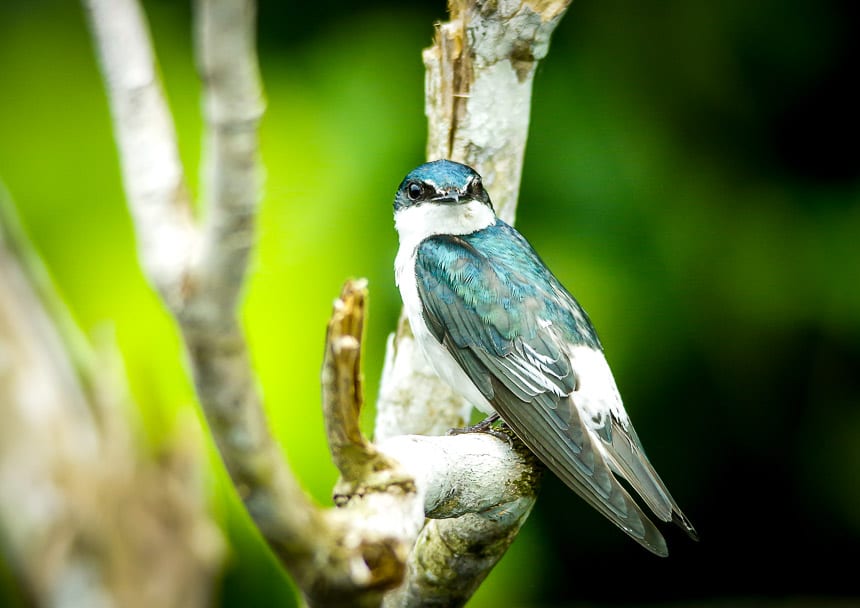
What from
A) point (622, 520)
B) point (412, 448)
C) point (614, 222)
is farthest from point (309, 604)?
point (614, 222)

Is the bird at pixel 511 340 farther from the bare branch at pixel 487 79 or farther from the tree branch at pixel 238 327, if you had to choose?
the tree branch at pixel 238 327

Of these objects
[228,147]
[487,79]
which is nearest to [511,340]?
[487,79]

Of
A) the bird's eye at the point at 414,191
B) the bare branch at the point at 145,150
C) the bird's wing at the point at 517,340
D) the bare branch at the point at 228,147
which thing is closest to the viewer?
the bare branch at the point at 228,147

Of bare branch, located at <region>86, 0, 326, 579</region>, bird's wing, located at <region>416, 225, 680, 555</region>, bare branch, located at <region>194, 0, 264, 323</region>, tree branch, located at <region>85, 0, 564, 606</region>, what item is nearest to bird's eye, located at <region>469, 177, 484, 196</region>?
bird's wing, located at <region>416, 225, 680, 555</region>

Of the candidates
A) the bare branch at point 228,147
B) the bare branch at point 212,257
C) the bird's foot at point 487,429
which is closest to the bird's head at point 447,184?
the bird's foot at point 487,429

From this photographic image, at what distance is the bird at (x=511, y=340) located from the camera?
2.11 meters

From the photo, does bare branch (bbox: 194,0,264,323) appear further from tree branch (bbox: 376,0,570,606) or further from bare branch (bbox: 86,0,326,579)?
tree branch (bbox: 376,0,570,606)

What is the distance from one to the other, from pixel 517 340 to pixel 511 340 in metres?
0.01

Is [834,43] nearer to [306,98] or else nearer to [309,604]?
[306,98]

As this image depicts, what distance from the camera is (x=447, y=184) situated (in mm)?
2285

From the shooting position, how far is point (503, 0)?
2.20m

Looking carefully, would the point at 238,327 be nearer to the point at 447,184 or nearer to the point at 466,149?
the point at 447,184

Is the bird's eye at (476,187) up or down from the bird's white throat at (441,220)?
up

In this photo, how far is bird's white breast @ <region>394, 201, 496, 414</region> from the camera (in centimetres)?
230
